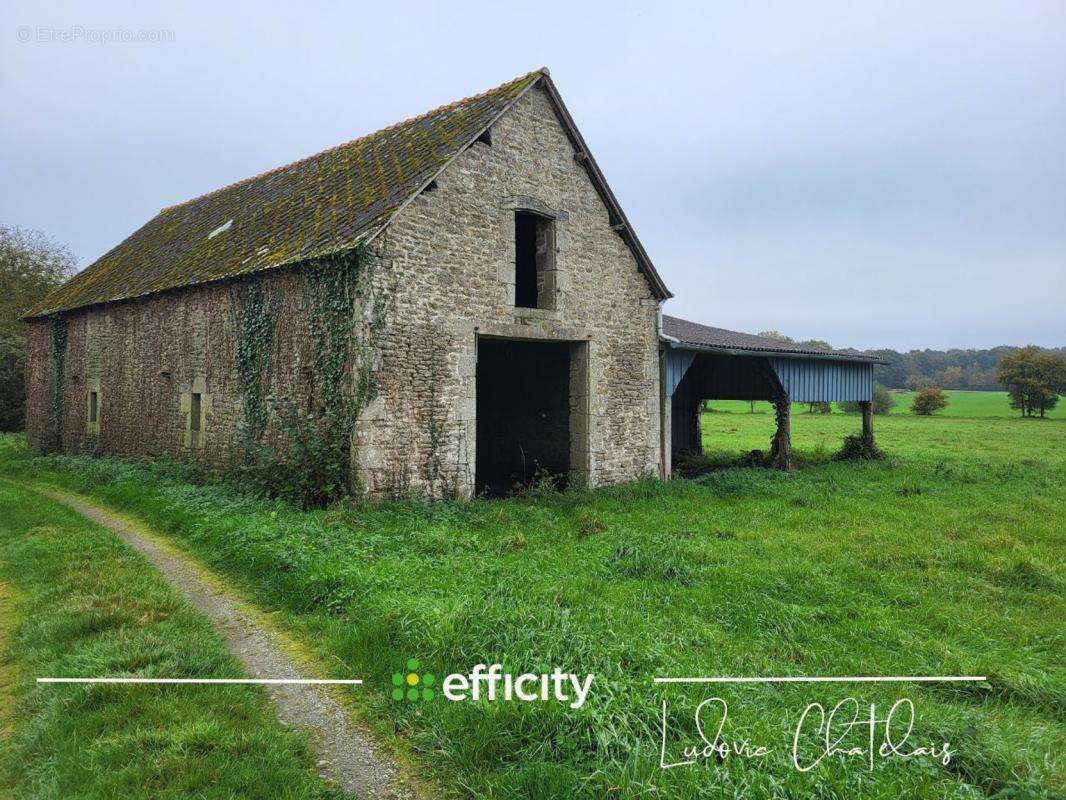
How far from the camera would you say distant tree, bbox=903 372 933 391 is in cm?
8238

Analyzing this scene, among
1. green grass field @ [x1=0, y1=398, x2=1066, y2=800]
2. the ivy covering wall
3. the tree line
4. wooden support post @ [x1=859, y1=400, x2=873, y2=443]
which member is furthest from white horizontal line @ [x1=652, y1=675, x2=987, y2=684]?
the tree line

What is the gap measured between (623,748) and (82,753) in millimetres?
3062

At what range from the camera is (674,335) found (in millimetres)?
15406

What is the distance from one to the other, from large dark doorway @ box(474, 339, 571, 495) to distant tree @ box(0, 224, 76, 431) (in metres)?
24.1

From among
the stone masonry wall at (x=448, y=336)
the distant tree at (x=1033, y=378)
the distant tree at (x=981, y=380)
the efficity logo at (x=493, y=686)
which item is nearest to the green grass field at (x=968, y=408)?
the distant tree at (x=1033, y=378)

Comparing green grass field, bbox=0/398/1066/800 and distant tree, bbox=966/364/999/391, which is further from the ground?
distant tree, bbox=966/364/999/391

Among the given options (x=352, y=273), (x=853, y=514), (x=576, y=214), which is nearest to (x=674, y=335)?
(x=576, y=214)

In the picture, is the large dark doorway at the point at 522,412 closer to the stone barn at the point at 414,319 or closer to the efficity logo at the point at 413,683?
the stone barn at the point at 414,319

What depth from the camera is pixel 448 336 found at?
424 inches

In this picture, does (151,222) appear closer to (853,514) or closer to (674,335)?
(674,335)

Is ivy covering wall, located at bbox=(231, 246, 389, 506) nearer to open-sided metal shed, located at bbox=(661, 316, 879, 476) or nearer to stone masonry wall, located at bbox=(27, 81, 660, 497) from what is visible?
stone masonry wall, located at bbox=(27, 81, 660, 497)

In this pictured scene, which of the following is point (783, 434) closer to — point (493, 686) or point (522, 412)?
point (522, 412)

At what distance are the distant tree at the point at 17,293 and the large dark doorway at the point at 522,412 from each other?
24.1m
